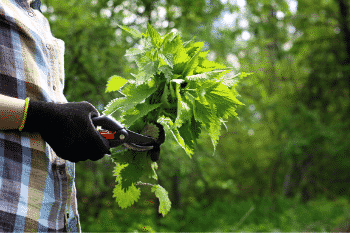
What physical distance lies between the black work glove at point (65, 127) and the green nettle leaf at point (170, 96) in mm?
235

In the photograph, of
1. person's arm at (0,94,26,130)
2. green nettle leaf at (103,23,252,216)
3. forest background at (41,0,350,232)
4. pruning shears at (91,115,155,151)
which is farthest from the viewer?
forest background at (41,0,350,232)

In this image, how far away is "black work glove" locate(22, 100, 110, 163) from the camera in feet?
3.70

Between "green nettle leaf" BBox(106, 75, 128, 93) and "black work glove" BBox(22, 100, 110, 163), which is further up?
"green nettle leaf" BBox(106, 75, 128, 93)

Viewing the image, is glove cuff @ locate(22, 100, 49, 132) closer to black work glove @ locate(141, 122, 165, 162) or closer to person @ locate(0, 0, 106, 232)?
person @ locate(0, 0, 106, 232)

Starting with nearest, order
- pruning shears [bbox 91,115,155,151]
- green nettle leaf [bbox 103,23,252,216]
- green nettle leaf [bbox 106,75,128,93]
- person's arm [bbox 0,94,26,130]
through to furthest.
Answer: person's arm [bbox 0,94,26,130] < pruning shears [bbox 91,115,155,151] < green nettle leaf [bbox 103,23,252,216] < green nettle leaf [bbox 106,75,128,93]

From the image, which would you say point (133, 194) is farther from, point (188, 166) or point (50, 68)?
point (188, 166)

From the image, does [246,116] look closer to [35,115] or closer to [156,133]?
[156,133]

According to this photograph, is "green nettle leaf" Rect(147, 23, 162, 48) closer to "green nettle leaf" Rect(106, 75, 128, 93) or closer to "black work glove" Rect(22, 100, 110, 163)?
"green nettle leaf" Rect(106, 75, 128, 93)

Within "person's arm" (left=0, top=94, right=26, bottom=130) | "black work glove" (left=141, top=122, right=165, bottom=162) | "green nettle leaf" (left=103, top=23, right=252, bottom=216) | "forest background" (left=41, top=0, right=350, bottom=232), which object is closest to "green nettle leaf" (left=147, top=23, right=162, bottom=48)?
"green nettle leaf" (left=103, top=23, right=252, bottom=216)

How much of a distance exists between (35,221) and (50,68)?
0.70 m

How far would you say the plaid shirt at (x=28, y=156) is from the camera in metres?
1.12

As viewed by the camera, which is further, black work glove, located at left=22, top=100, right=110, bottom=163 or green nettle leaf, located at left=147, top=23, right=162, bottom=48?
green nettle leaf, located at left=147, top=23, right=162, bottom=48

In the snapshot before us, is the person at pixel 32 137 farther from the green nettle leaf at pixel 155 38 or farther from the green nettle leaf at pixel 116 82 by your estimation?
the green nettle leaf at pixel 155 38

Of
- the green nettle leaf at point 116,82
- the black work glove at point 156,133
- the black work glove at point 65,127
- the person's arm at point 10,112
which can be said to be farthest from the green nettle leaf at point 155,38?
the person's arm at point 10,112
